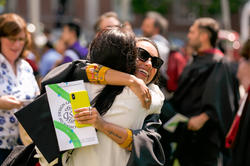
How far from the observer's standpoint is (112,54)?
246cm

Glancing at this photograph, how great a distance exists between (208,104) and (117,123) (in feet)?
9.50

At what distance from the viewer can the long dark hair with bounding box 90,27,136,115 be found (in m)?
2.44

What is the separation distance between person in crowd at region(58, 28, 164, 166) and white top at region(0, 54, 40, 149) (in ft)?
3.30

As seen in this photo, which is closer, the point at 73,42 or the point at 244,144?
the point at 244,144

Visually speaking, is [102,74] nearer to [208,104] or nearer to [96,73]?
[96,73]

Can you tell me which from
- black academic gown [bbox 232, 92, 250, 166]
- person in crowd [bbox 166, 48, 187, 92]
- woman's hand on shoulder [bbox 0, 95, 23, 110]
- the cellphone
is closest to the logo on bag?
the cellphone

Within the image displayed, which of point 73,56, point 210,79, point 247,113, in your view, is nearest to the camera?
point 247,113

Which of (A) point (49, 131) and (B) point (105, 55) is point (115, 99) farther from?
(A) point (49, 131)

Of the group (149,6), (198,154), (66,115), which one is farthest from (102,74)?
(149,6)

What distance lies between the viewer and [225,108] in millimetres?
5301

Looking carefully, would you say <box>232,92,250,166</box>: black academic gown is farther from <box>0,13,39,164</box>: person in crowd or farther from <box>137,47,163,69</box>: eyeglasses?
<box>0,13,39,164</box>: person in crowd

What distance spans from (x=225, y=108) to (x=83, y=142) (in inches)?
126

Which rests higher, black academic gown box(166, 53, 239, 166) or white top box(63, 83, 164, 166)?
white top box(63, 83, 164, 166)

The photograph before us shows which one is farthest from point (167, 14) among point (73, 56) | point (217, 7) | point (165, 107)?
point (165, 107)
